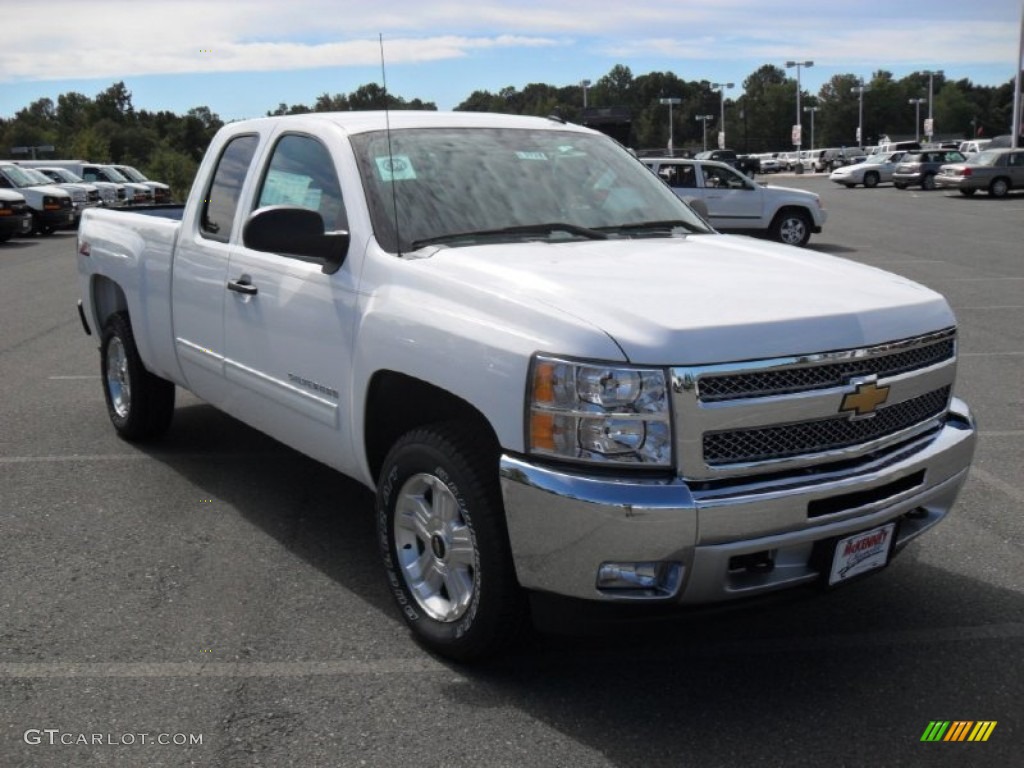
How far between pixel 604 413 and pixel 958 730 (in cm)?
148

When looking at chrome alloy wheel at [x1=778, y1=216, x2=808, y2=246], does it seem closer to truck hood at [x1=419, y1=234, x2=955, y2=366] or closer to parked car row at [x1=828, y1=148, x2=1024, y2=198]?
truck hood at [x1=419, y1=234, x2=955, y2=366]

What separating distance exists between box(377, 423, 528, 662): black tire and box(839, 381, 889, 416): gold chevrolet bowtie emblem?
1.13 m

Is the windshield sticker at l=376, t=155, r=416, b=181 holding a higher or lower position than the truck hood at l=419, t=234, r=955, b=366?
higher

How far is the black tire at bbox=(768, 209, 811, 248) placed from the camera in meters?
22.2

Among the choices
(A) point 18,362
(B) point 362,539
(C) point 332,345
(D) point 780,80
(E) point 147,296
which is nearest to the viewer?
(C) point 332,345

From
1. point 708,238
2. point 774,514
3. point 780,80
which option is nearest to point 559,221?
point 708,238

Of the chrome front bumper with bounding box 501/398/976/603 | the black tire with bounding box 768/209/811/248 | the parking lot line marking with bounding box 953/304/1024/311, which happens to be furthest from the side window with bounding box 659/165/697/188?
the chrome front bumper with bounding box 501/398/976/603

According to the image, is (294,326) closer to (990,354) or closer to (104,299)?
(104,299)

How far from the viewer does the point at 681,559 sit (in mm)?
3354

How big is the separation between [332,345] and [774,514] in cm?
190

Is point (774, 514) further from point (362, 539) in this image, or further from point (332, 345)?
point (362, 539)

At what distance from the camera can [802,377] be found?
11.7ft

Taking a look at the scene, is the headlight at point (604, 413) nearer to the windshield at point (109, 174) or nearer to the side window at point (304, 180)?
the side window at point (304, 180)

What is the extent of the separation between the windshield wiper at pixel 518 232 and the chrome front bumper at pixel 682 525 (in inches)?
48.0
